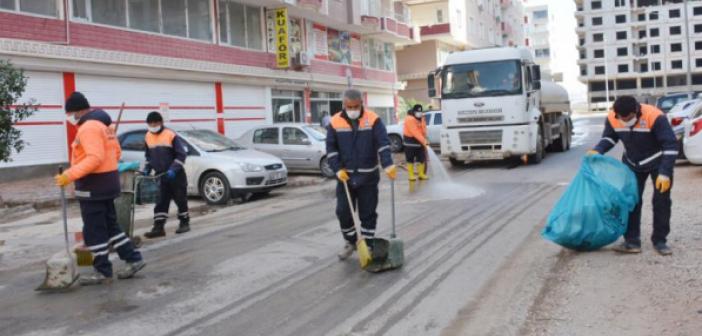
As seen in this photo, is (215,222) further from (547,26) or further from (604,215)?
(547,26)

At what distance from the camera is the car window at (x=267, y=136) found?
18.6 meters

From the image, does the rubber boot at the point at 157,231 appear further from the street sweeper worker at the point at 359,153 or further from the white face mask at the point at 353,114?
the white face mask at the point at 353,114

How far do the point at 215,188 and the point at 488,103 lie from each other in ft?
25.2

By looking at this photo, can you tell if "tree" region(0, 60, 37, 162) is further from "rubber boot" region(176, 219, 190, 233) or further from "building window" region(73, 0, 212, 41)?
"building window" region(73, 0, 212, 41)

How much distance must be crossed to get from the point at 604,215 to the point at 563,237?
0.46 m

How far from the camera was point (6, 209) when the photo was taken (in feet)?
42.3

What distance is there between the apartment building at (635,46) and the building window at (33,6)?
91363 mm

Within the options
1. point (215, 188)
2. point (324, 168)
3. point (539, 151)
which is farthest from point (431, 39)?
point (215, 188)

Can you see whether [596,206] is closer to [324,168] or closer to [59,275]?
[59,275]

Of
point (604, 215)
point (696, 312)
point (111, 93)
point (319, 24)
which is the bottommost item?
point (696, 312)

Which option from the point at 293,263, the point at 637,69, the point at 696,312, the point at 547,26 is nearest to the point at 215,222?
the point at 293,263

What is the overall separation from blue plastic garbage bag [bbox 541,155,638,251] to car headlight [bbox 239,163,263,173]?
7.74 meters

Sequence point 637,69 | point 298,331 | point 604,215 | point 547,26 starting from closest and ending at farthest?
point 298,331 → point 604,215 → point 637,69 → point 547,26

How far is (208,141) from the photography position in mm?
14484
